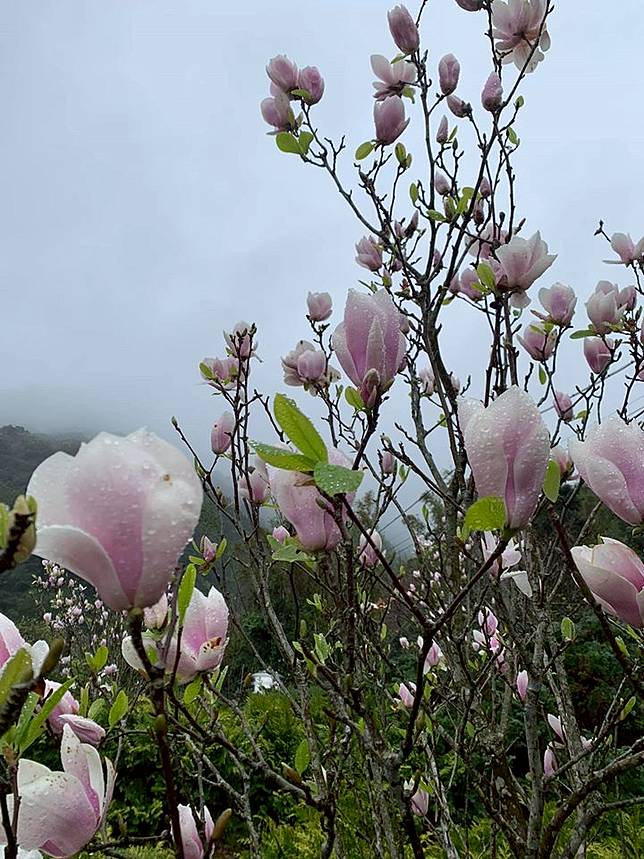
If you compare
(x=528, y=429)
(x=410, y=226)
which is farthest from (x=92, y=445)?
(x=410, y=226)

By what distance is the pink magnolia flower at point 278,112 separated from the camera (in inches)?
72.7

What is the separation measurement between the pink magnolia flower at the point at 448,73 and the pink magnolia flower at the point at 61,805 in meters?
2.10

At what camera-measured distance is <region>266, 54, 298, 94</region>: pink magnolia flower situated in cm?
192

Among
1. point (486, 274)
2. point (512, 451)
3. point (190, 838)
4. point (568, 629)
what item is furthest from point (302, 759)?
point (486, 274)

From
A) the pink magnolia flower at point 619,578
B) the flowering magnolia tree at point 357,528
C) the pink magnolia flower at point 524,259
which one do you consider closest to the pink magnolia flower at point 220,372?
the flowering magnolia tree at point 357,528

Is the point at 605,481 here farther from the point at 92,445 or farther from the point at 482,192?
the point at 482,192

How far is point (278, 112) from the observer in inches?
72.9

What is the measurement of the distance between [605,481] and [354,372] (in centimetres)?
35

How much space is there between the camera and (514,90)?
1854 mm

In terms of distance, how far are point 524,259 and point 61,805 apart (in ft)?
4.32

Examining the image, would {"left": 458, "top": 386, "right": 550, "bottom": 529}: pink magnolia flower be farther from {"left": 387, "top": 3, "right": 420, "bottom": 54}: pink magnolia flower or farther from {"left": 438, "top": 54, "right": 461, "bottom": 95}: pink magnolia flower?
{"left": 438, "top": 54, "right": 461, "bottom": 95}: pink magnolia flower

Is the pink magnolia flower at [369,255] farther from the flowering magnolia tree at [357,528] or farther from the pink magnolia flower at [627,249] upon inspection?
the pink magnolia flower at [627,249]

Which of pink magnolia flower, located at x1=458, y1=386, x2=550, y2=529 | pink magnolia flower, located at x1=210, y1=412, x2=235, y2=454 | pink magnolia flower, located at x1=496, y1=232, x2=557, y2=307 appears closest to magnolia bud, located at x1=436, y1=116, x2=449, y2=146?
pink magnolia flower, located at x1=496, y1=232, x2=557, y2=307

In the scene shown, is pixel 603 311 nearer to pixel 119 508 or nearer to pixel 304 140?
pixel 304 140
